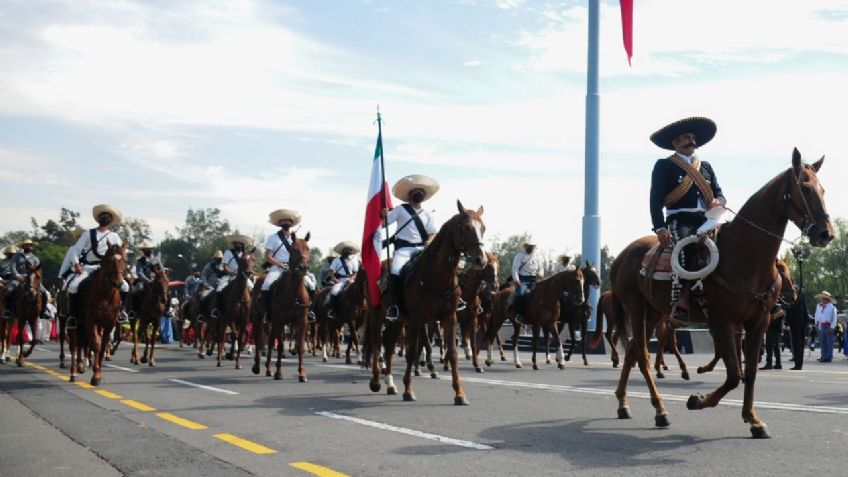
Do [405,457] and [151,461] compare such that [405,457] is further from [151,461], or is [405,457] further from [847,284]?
[847,284]

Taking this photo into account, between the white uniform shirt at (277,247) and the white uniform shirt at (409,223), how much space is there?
470 cm

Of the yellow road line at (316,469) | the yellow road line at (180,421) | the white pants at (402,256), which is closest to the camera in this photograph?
the yellow road line at (316,469)

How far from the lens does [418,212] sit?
545 inches

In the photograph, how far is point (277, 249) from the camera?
18.0 metres

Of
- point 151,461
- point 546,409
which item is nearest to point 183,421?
point 151,461

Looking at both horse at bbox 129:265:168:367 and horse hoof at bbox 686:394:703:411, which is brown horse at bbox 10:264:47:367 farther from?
horse hoof at bbox 686:394:703:411

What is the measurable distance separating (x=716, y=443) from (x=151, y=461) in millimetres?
4823

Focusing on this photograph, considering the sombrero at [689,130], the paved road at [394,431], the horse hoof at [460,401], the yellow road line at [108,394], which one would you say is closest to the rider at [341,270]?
the paved road at [394,431]

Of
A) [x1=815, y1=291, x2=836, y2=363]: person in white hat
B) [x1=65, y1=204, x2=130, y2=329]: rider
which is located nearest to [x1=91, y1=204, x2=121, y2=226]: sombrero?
[x1=65, y1=204, x2=130, y2=329]: rider

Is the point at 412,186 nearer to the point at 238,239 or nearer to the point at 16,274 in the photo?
the point at 238,239

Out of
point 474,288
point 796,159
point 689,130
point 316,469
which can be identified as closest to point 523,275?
point 474,288

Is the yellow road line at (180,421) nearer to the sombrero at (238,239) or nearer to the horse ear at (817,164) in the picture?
the horse ear at (817,164)

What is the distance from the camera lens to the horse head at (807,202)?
328 inches

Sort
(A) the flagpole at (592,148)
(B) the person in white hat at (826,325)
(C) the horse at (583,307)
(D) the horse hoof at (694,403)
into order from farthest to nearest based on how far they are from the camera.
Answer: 1. (A) the flagpole at (592,148)
2. (B) the person in white hat at (826,325)
3. (C) the horse at (583,307)
4. (D) the horse hoof at (694,403)
